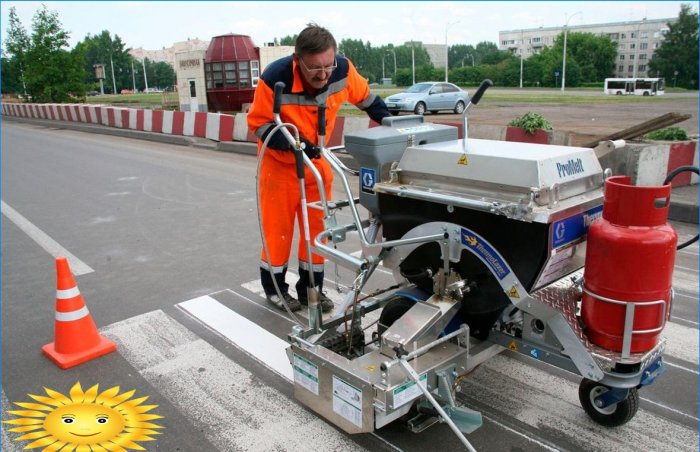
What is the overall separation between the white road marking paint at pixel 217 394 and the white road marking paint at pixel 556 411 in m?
0.97

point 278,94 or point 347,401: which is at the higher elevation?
point 278,94

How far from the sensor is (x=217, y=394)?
348 cm

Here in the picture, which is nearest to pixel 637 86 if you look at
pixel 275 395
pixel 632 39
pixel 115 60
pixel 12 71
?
pixel 12 71

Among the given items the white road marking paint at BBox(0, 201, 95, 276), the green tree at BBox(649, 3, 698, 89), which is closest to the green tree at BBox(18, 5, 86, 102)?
the white road marking paint at BBox(0, 201, 95, 276)

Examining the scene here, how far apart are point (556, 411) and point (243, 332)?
7.56 feet

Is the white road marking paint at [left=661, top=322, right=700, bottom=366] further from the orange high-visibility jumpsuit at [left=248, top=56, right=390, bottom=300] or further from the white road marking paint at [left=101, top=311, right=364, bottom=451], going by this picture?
the orange high-visibility jumpsuit at [left=248, top=56, right=390, bottom=300]

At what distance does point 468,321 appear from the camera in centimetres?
319

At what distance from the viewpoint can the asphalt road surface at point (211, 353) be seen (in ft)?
9.93

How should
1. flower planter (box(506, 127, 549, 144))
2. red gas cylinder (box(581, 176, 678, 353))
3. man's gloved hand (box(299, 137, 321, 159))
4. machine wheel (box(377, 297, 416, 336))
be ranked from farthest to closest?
1. flower planter (box(506, 127, 549, 144))
2. man's gloved hand (box(299, 137, 321, 159))
3. machine wheel (box(377, 297, 416, 336))
4. red gas cylinder (box(581, 176, 678, 353))

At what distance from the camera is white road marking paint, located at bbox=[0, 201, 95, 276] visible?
19.8 ft

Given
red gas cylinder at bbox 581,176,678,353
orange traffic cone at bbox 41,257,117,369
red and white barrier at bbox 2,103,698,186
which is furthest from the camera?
red and white barrier at bbox 2,103,698,186

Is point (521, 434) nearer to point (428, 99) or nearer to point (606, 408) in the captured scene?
point (606, 408)

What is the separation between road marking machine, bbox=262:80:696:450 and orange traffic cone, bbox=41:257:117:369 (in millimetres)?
1726

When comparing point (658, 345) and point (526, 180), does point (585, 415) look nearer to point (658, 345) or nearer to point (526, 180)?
point (658, 345)
